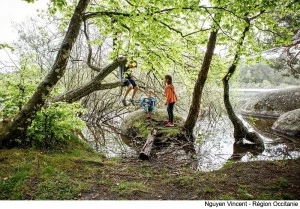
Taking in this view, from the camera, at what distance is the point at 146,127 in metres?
8.10

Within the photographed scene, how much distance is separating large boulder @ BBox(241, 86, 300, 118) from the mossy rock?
797cm

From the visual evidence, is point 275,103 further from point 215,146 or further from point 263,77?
point 263,77

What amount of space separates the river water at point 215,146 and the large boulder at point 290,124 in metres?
0.42

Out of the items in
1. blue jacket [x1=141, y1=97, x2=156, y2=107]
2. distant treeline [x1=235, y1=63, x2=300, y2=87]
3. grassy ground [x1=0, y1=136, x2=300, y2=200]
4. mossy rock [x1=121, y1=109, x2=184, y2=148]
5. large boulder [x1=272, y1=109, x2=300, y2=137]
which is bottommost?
grassy ground [x1=0, y1=136, x2=300, y2=200]

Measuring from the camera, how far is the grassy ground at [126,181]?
3049 mm

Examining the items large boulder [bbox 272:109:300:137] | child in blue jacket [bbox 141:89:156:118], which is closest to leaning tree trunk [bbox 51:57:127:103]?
child in blue jacket [bbox 141:89:156:118]

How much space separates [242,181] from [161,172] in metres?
1.58

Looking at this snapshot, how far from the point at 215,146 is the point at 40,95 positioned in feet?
18.8

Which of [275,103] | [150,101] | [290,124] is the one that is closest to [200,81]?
[150,101]

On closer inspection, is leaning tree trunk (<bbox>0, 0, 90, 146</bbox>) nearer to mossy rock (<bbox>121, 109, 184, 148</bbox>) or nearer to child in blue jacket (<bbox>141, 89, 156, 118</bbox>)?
mossy rock (<bbox>121, 109, 184, 148</bbox>)

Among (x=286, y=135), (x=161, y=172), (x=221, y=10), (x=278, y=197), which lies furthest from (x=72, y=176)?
(x=286, y=135)

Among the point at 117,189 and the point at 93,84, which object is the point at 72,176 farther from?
the point at 93,84

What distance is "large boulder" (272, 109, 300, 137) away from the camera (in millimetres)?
8719

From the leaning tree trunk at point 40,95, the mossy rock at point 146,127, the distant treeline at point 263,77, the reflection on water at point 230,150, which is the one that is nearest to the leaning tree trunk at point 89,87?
the mossy rock at point 146,127
